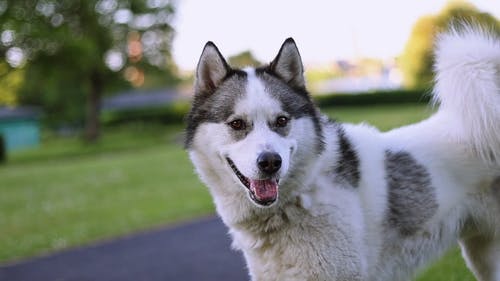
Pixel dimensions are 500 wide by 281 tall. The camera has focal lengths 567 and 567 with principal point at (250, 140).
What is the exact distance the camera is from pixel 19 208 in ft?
39.0

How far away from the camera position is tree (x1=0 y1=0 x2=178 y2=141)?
26.6 m

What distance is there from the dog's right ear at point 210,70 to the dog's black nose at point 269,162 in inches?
30.9

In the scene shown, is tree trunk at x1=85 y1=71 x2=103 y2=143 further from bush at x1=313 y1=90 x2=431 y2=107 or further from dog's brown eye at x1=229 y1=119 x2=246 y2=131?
dog's brown eye at x1=229 y1=119 x2=246 y2=131

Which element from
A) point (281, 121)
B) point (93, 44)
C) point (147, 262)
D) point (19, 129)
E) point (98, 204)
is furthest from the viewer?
point (19, 129)

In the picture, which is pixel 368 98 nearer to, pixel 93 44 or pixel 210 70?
pixel 93 44

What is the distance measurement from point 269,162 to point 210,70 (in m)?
0.89

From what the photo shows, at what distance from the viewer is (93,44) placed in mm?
32062

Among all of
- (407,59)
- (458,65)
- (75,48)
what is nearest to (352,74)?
(407,59)

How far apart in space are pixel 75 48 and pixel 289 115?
28143 millimetres

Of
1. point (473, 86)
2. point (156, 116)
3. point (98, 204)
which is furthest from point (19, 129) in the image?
point (473, 86)

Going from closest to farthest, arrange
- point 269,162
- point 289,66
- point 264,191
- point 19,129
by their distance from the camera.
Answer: point 269,162 < point 264,191 < point 289,66 < point 19,129

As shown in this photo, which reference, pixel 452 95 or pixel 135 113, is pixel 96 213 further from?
pixel 135 113

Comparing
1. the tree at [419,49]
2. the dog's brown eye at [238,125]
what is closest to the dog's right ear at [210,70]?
the dog's brown eye at [238,125]

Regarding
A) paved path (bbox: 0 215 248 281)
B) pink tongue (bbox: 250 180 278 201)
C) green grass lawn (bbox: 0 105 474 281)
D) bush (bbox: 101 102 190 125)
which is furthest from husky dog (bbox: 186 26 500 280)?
bush (bbox: 101 102 190 125)
